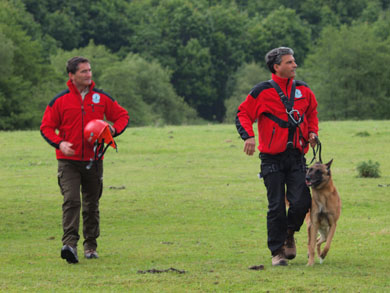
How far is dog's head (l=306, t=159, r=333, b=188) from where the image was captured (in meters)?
9.59

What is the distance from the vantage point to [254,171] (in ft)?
78.1

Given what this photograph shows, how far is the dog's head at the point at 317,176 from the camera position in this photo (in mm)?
9594

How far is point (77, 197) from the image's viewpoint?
10312mm

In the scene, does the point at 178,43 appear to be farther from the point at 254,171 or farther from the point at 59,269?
the point at 59,269

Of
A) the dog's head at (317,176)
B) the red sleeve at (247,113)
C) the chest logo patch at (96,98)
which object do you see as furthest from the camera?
the chest logo patch at (96,98)

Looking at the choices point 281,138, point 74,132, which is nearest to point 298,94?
point 281,138

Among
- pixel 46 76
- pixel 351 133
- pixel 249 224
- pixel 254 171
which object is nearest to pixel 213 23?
pixel 46 76

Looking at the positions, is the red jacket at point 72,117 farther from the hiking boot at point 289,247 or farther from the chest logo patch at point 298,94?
the hiking boot at point 289,247

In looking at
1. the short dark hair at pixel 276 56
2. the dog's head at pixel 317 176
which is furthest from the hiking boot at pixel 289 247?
the short dark hair at pixel 276 56

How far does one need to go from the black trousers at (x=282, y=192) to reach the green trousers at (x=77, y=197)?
241 centimetres

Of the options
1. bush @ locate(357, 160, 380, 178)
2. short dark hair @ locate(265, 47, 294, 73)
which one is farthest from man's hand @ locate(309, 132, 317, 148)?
bush @ locate(357, 160, 380, 178)

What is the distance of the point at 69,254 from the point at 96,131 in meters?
1.65

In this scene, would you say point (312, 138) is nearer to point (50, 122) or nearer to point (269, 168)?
point (269, 168)

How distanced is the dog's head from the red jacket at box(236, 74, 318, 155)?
1.16 ft
